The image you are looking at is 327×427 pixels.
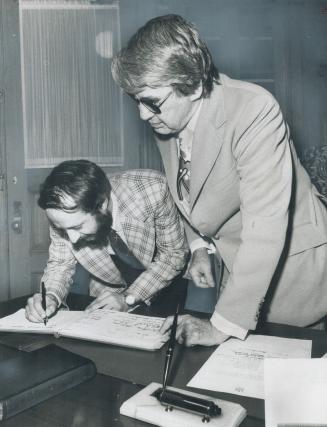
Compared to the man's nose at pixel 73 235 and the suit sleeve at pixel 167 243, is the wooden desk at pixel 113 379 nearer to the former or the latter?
the man's nose at pixel 73 235

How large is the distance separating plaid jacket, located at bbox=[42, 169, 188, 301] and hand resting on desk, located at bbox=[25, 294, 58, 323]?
35cm

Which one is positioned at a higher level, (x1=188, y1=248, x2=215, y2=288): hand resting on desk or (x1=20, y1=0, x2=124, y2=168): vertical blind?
(x1=20, y1=0, x2=124, y2=168): vertical blind

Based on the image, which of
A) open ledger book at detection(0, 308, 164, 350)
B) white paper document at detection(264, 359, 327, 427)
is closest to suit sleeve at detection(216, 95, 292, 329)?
open ledger book at detection(0, 308, 164, 350)

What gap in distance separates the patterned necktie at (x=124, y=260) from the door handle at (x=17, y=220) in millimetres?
1371

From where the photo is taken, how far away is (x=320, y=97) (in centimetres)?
359

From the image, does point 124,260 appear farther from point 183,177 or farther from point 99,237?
point 183,177

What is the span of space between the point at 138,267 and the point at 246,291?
0.98m

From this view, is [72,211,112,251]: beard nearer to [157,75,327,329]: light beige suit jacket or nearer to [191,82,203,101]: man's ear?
[157,75,327,329]: light beige suit jacket

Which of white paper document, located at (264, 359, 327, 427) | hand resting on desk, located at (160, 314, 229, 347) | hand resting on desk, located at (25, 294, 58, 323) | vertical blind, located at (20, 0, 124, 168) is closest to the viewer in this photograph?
white paper document, located at (264, 359, 327, 427)

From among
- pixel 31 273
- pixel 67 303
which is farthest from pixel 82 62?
pixel 67 303

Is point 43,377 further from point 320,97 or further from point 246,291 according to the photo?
point 320,97

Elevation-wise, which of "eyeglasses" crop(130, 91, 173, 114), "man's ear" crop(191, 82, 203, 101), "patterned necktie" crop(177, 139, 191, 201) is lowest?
"patterned necktie" crop(177, 139, 191, 201)

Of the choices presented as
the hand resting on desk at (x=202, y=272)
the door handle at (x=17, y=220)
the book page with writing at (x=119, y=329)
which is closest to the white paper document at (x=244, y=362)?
the book page with writing at (x=119, y=329)

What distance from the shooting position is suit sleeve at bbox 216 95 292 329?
4.14ft
